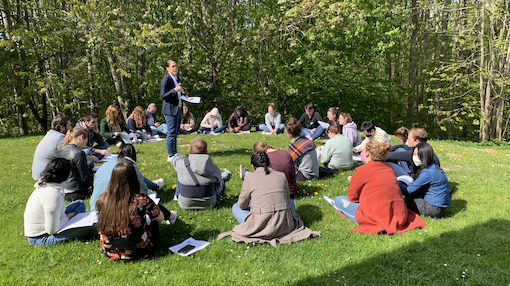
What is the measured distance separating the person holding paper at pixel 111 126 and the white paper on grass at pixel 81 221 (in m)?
6.45

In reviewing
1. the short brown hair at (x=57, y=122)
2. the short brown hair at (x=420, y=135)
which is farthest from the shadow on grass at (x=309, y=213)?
the short brown hair at (x=57, y=122)

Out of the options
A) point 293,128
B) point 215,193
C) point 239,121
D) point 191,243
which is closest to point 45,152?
point 215,193

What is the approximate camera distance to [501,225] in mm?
5047

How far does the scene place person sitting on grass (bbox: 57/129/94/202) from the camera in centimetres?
563

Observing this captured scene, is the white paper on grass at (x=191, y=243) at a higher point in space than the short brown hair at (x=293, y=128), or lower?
lower

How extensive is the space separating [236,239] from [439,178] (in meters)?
3.41

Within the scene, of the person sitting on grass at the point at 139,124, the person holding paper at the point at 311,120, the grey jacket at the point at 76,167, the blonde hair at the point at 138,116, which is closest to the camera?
the grey jacket at the point at 76,167

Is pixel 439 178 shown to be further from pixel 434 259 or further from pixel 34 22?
pixel 34 22

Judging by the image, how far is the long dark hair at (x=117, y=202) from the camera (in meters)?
3.64

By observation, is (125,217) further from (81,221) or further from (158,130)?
(158,130)

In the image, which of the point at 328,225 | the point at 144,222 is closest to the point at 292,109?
the point at 328,225

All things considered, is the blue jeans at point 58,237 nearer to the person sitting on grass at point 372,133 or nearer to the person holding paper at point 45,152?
the person holding paper at point 45,152

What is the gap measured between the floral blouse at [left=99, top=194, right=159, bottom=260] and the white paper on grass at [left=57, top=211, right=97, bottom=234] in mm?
530

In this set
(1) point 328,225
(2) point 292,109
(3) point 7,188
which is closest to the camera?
(1) point 328,225
